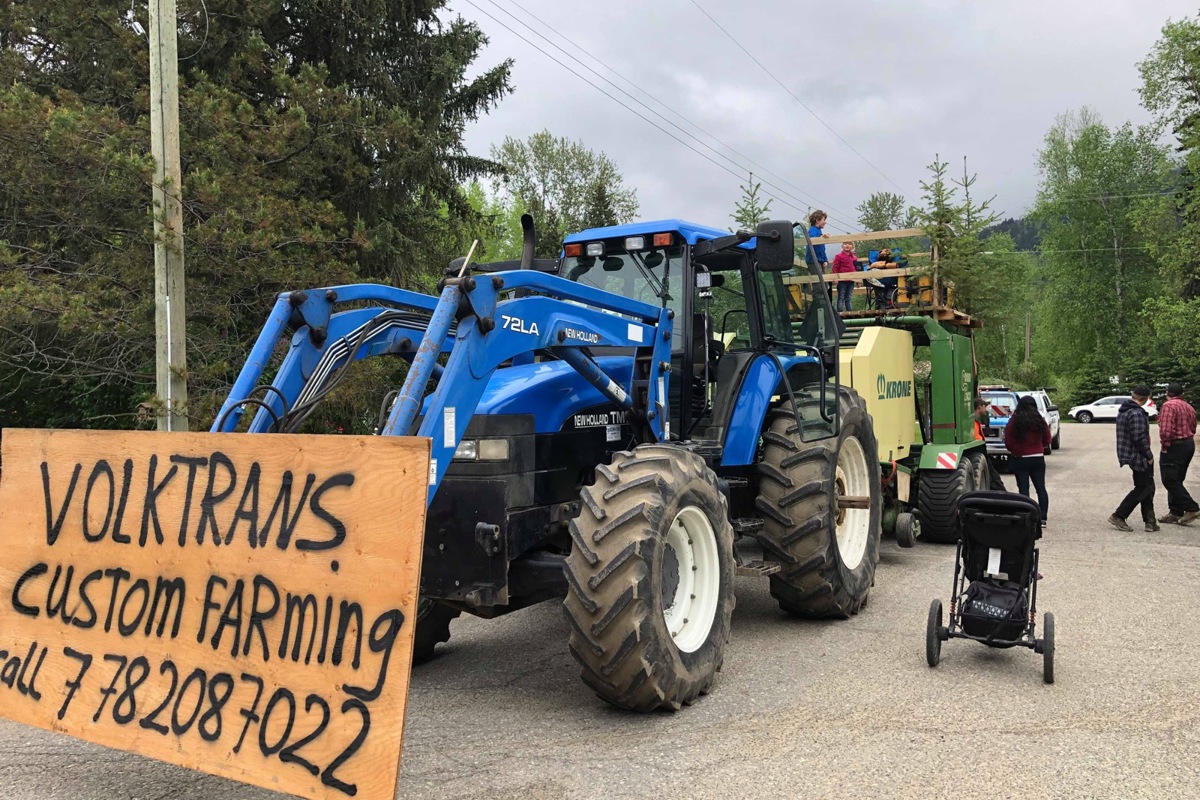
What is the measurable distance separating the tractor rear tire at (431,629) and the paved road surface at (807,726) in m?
0.13

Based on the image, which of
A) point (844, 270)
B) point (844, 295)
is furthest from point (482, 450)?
point (844, 270)

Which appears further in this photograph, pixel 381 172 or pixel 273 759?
pixel 381 172

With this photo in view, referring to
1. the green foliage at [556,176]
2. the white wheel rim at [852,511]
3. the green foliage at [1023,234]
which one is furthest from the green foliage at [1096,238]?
the white wheel rim at [852,511]

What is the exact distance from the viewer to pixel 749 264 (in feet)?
21.3

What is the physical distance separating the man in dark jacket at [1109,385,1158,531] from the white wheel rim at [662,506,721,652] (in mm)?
8236

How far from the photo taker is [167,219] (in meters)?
9.31

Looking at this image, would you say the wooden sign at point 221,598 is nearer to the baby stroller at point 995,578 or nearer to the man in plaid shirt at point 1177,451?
the baby stroller at point 995,578

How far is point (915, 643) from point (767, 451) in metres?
1.62

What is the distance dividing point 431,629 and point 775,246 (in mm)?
3339

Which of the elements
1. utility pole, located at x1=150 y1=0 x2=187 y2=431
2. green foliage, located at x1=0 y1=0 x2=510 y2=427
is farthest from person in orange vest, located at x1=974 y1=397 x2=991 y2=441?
utility pole, located at x1=150 y1=0 x2=187 y2=431

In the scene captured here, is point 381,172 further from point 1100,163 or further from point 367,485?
point 1100,163

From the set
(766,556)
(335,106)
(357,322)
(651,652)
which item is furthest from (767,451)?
(335,106)

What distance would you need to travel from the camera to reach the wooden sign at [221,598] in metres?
3.21

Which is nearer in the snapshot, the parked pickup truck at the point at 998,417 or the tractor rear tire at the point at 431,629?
the tractor rear tire at the point at 431,629
